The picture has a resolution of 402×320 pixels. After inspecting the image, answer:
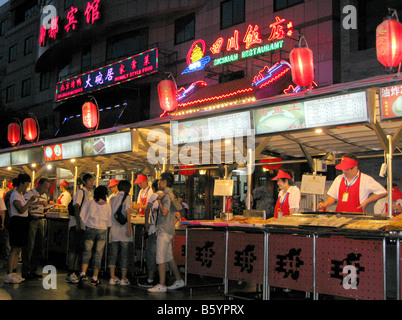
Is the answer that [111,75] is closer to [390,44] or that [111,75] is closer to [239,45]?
[239,45]

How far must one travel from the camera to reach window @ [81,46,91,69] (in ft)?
94.7

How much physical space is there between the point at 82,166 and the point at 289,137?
8.10m

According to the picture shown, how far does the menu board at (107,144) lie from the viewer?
37.1 ft

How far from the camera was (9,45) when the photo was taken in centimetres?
3822

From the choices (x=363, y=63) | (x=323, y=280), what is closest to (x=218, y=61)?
(x=363, y=63)

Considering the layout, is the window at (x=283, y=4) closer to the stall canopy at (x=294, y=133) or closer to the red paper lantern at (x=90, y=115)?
the stall canopy at (x=294, y=133)

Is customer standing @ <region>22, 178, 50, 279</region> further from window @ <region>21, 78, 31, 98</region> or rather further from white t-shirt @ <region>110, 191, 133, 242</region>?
window @ <region>21, 78, 31, 98</region>

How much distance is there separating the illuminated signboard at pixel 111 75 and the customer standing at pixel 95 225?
542 inches

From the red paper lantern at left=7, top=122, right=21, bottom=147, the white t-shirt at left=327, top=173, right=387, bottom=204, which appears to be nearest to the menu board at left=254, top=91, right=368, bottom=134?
the white t-shirt at left=327, top=173, right=387, bottom=204

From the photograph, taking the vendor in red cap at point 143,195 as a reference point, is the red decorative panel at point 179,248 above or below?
below

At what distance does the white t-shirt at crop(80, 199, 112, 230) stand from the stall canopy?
2118 millimetres

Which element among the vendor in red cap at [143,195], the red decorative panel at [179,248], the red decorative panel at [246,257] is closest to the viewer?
the red decorative panel at [246,257]

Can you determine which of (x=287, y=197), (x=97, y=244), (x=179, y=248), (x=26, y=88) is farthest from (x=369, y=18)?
(x=26, y=88)

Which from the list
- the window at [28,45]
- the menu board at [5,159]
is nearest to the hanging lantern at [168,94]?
the menu board at [5,159]
